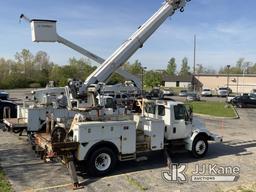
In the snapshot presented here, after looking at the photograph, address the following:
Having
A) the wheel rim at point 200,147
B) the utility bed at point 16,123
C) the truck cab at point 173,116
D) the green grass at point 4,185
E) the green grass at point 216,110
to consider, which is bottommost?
the green grass at point 216,110

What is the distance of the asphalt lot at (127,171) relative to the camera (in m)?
10.3

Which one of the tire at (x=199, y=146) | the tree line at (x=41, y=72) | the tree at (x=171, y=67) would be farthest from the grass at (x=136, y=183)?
the tree at (x=171, y=67)

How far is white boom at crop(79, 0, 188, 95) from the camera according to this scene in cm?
1464

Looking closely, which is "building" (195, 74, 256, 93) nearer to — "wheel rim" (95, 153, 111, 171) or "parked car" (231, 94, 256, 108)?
"parked car" (231, 94, 256, 108)

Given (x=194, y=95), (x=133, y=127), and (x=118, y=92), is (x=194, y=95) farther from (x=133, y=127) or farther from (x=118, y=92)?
(x=133, y=127)

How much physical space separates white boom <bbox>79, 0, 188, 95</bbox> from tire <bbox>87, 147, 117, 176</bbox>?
355 centimetres

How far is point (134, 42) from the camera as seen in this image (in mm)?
15141

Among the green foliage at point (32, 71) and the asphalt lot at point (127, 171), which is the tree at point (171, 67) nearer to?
the green foliage at point (32, 71)

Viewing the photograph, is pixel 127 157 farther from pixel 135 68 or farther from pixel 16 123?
pixel 135 68

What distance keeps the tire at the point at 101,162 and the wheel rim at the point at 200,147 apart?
3.81 meters

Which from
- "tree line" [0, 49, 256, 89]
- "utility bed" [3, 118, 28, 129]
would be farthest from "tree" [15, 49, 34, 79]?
"utility bed" [3, 118, 28, 129]

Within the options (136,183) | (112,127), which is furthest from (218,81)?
(136,183)

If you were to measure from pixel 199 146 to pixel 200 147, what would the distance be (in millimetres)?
80

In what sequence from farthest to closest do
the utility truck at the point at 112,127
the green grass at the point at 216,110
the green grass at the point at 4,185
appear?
the green grass at the point at 216,110 → the utility truck at the point at 112,127 → the green grass at the point at 4,185
